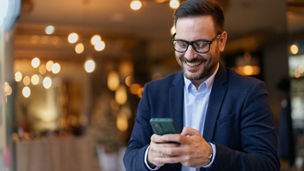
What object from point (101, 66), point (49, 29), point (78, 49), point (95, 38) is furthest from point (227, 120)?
point (101, 66)

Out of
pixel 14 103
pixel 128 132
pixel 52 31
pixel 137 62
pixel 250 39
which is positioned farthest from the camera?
pixel 137 62

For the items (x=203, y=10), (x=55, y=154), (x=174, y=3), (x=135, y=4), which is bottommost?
(x=55, y=154)

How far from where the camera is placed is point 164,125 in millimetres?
888

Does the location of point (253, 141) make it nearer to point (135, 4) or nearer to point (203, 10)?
point (203, 10)

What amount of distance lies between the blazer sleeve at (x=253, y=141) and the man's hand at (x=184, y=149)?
0.04 meters

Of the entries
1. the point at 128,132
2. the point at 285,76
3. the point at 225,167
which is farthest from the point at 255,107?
the point at 128,132

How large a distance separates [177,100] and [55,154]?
4101 millimetres

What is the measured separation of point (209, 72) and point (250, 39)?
643 cm

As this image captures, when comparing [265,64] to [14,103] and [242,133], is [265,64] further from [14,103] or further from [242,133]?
[242,133]

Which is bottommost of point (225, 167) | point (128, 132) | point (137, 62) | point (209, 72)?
point (128, 132)

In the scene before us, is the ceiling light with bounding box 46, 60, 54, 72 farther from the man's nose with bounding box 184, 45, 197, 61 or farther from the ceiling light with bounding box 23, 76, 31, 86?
the man's nose with bounding box 184, 45, 197, 61

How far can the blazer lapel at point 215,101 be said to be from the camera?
1099mm

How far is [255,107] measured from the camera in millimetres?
1058

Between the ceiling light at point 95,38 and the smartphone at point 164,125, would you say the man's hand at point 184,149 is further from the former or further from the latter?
the ceiling light at point 95,38
